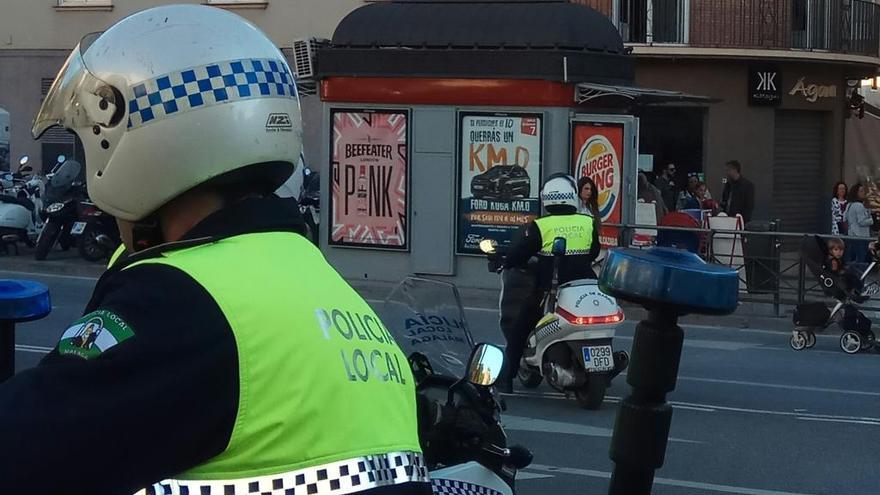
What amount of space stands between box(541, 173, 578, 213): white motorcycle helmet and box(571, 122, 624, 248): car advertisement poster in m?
7.67

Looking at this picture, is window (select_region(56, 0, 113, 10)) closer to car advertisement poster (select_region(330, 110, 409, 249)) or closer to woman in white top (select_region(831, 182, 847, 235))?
car advertisement poster (select_region(330, 110, 409, 249))

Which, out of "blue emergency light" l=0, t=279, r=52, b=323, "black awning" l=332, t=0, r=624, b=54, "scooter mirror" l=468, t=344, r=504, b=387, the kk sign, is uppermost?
"black awning" l=332, t=0, r=624, b=54

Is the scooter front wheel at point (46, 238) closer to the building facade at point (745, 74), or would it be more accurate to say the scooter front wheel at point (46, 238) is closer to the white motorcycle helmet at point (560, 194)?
the building facade at point (745, 74)

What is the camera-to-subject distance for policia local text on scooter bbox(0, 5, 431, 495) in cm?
183

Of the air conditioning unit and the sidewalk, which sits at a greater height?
the air conditioning unit

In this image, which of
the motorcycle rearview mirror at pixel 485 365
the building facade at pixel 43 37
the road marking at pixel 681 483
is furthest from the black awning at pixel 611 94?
the motorcycle rearview mirror at pixel 485 365

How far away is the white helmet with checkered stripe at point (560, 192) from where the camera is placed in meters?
10.7

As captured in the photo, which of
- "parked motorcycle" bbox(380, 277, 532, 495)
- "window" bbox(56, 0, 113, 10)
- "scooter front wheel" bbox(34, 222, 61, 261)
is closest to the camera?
"parked motorcycle" bbox(380, 277, 532, 495)

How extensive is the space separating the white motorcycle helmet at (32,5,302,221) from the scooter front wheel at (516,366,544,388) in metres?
8.64

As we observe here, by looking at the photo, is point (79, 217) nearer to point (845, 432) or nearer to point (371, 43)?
point (371, 43)

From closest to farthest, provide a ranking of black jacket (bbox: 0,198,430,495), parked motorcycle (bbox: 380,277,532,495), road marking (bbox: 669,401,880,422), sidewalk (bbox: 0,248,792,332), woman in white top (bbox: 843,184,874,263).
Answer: black jacket (bbox: 0,198,430,495), parked motorcycle (bbox: 380,277,532,495), road marking (bbox: 669,401,880,422), sidewalk (bbox: 0,248,792,332), woman in white top (bbox: 843,184,874,263)

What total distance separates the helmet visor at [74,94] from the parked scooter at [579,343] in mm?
7992

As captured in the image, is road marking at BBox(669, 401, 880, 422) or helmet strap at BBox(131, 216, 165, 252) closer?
helmet strap at BBox(131, 216, 165, 252)

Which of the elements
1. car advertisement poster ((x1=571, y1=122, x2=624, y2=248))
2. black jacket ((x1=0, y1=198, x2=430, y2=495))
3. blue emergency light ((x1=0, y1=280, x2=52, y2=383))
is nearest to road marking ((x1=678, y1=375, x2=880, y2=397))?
car advertisement poster ((x1=571, y1=122, x2=624, y2=248))
